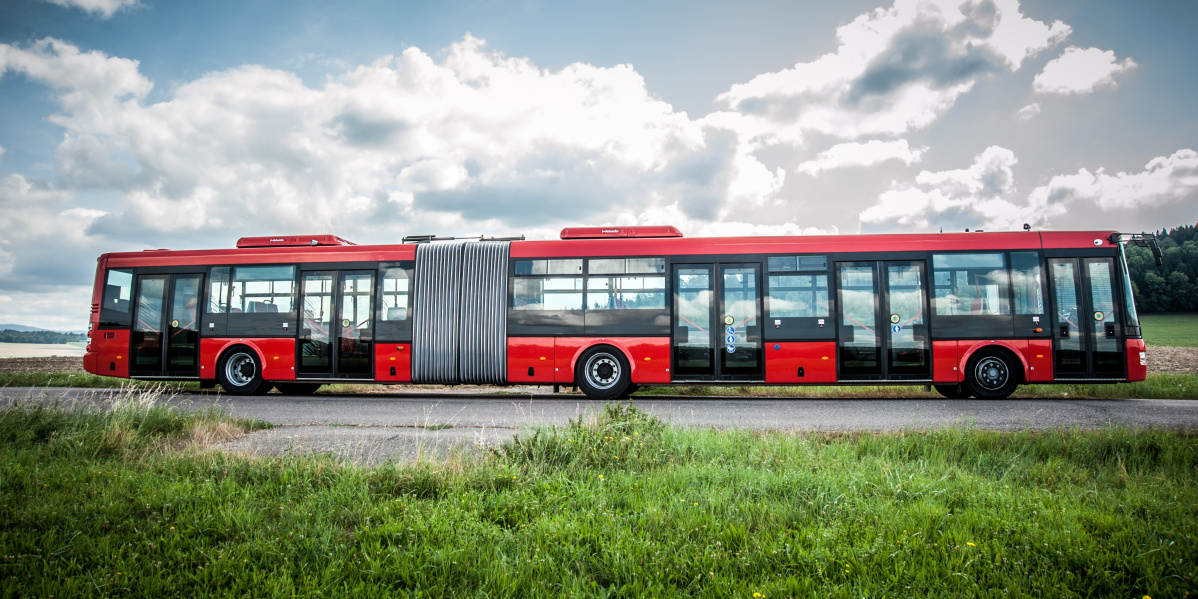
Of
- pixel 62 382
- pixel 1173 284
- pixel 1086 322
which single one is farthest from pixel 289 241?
pixel 1173 284

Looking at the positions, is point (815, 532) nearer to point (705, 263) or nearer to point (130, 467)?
point (130, 467)

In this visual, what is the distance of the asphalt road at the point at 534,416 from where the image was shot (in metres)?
6.62

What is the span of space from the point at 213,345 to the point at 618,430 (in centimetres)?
1055

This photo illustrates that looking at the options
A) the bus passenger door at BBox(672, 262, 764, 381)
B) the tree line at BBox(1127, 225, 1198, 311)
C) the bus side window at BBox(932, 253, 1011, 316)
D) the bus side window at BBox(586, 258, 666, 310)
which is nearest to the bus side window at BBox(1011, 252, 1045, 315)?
the bus side window at BBox(932, 253, 1011, 316)

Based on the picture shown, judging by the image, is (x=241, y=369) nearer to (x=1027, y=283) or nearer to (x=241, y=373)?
(x=241, y=373)

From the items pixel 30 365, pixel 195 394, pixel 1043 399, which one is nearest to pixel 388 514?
pixel 195 394

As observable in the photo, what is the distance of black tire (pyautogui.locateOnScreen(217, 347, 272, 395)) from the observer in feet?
40.6

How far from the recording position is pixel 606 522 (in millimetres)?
3891

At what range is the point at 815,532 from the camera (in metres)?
3.82

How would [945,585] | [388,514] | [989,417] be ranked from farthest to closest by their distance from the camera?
[989,417] < [388,514] < [945,585]

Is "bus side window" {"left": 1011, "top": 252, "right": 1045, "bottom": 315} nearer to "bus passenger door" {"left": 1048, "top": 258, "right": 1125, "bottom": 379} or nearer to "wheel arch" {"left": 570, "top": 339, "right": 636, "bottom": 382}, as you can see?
"bus passenger door" {"left": 1048, "top": 258, "right": 1125, "bottom": 379}

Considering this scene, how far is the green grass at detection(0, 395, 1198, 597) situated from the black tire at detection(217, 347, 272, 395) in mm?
6592

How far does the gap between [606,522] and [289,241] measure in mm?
11730

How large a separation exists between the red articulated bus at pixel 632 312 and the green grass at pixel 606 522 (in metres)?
5.02
